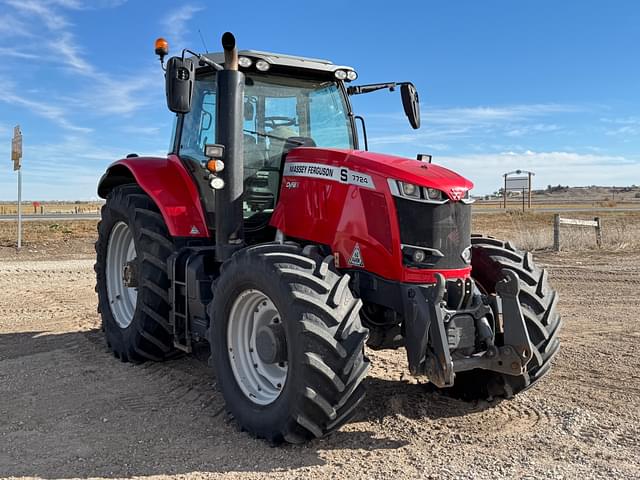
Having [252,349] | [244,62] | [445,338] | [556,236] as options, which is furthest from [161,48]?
[556,236]

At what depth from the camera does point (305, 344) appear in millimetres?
3445

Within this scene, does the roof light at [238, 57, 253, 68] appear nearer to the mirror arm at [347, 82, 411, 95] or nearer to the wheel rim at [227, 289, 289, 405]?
the mirror arm at [347, 82, 411, 95]

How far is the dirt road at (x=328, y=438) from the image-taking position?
346cm

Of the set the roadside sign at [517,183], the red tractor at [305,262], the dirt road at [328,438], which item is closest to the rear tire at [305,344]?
the red tractor at [305,262]

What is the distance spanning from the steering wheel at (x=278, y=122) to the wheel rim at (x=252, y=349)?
1.60 metres

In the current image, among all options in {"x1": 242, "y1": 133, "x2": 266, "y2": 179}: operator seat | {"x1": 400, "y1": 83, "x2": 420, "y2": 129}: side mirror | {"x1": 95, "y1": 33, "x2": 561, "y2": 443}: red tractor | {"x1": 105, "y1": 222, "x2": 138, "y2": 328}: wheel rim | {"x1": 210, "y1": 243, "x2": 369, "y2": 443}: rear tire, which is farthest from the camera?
{"x1": 105, "y1": 222, "x2": 138, "y2": 328}: wheel rim

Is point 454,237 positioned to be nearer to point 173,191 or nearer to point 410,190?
point 410,190

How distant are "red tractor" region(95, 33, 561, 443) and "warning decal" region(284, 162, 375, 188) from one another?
0.5 inches

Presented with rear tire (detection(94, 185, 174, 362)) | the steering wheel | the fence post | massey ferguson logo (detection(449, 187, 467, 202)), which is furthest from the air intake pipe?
the fence post

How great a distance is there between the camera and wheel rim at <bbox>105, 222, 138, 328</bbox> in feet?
20.3

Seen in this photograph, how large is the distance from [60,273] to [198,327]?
7697 mm

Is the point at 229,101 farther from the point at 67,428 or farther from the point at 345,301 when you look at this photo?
the point at 67,428

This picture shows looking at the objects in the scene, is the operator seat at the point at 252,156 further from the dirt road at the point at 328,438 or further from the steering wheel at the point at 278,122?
A: the dirt road at the point at 328,438

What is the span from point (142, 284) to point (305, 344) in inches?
93.4
